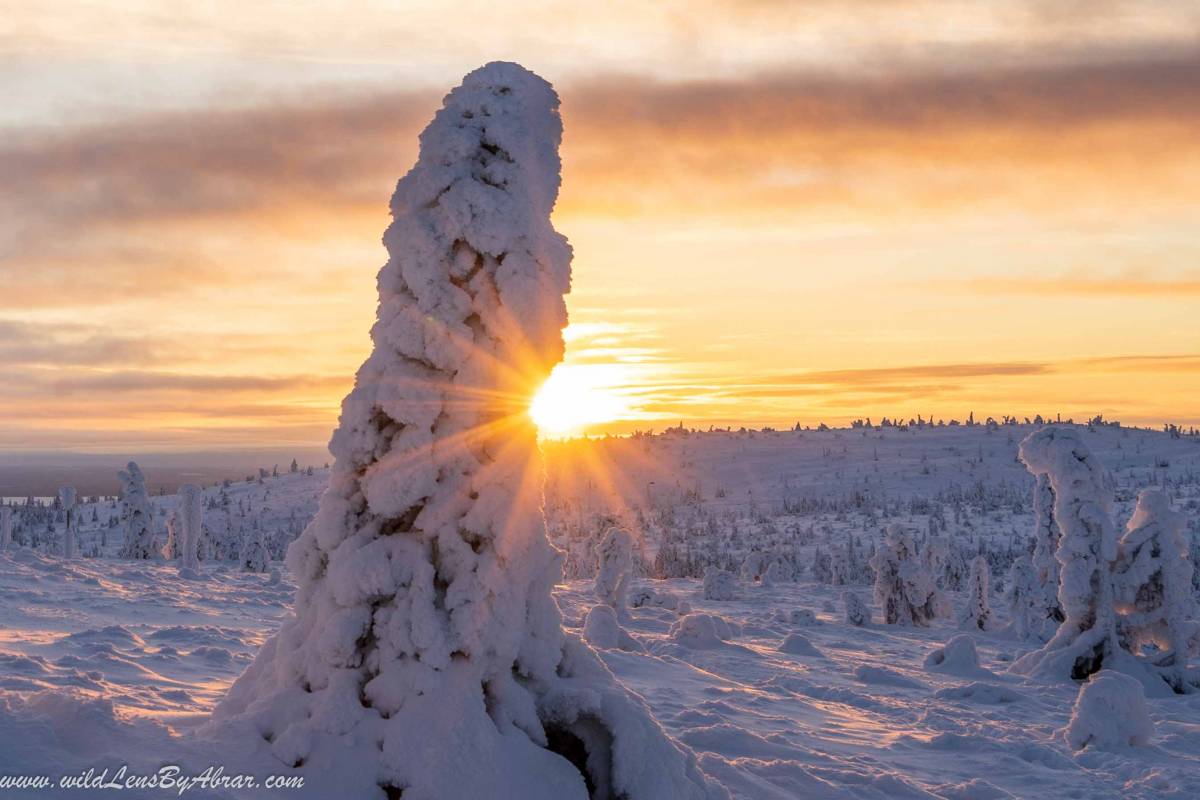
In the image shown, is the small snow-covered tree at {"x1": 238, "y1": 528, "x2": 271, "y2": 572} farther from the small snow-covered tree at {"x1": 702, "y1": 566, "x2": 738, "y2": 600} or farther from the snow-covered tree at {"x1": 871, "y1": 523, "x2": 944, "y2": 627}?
the snow-covered tree at {"x1": 871, "y1": 523, "x2": 944, "y2": 627}

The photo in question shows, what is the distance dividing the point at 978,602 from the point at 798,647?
41.1 feet

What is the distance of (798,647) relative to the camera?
20219 millimetres

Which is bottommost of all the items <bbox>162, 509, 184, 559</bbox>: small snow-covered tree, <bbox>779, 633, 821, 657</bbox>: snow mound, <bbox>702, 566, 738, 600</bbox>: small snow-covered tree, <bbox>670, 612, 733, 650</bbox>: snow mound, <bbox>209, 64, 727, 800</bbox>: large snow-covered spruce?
<bbox>162, 509, 184, 559</bbox>: small snow-covered tree

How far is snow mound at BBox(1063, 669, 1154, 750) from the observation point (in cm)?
1227

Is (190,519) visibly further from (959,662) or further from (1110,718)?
(1110,718)

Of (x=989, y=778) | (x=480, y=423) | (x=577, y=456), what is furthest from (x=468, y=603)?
(x=577, y=456)

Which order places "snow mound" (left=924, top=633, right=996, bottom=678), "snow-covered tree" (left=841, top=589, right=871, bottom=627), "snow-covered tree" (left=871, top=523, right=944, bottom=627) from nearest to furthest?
1. "snow mound" (left=924, top=633, right=996, bottom=678)
2. "snow-covered tree" (left=841, top=589, right=871, bottom=627)
3. "snow-covered tree" (left=871, top=523, right=944, bottom=627)

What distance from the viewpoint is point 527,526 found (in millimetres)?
6703

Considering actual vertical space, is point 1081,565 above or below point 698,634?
above

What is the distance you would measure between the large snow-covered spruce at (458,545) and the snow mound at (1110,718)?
796 centimetres

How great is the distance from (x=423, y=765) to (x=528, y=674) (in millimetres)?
1279

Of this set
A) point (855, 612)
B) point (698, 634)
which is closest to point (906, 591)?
point (855, 612)

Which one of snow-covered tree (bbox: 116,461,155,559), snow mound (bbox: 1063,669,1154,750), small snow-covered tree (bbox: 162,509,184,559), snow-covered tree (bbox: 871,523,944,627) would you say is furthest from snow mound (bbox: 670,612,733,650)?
small snow-covered tree (bbox: 162,509,184,559)

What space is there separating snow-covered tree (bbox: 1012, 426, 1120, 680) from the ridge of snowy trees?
21 mm
